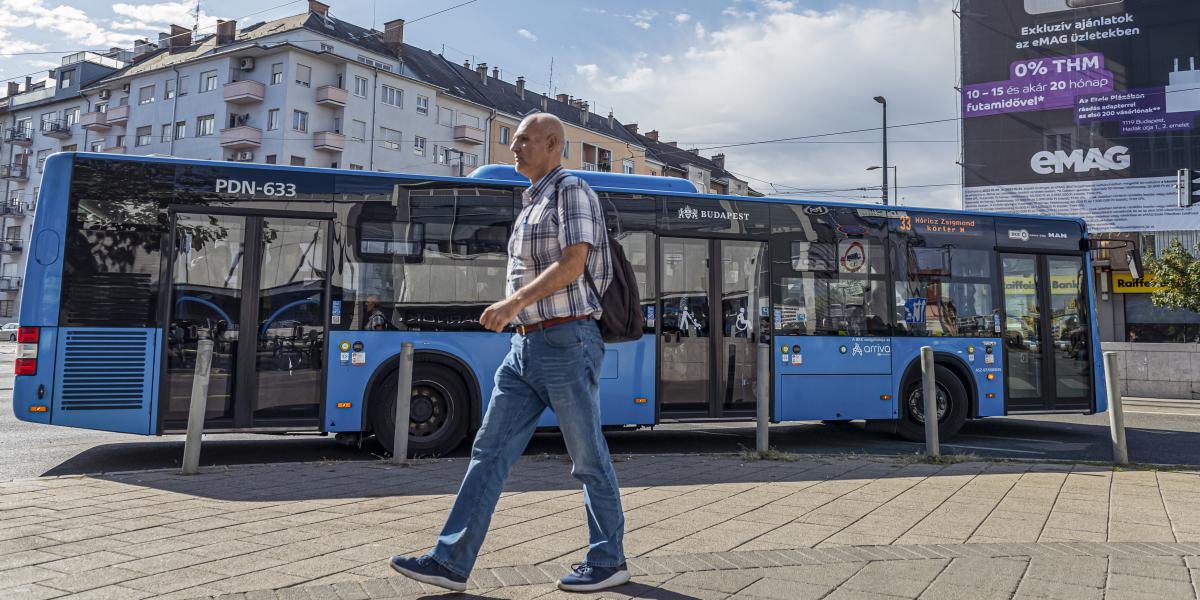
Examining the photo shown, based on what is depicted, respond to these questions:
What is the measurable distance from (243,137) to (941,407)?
44164mm

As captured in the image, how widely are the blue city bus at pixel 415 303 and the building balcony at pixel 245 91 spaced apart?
43436 mm

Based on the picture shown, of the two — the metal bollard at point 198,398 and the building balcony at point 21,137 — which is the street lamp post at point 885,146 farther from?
the building balcony at point 21,137

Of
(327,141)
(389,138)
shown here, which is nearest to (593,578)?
(327,141)

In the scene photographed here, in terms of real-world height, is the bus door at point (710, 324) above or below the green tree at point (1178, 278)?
below

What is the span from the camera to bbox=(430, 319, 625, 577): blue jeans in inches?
134

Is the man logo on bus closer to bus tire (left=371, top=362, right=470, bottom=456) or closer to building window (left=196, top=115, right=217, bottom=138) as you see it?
bus tire (left=371, top=362, right=470, bottom=456)

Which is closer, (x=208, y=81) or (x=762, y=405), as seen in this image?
(x=762, y=405)

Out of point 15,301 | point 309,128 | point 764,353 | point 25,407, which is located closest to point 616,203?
point 764,353

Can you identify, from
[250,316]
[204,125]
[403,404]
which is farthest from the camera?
[204,125]

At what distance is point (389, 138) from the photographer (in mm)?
50969

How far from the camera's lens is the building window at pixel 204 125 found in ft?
162

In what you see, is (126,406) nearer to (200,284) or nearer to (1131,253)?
(200,284)

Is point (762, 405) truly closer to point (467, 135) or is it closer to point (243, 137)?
point (243, 137)

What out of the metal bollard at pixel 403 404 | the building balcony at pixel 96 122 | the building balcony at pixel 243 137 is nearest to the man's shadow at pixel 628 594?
the metal bollard at pixel 403 404
